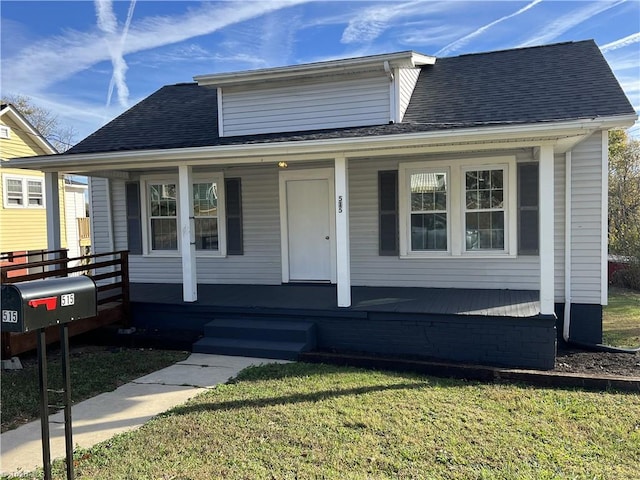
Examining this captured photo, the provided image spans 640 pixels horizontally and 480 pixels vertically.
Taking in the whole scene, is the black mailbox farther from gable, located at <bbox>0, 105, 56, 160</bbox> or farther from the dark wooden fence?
gable, located at <bbox>0, 105, 56, 160</bbox>

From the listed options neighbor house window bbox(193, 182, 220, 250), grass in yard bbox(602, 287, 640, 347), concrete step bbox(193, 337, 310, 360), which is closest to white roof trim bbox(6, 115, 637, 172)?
neighbor house window bbox(193, 182, 220, 250)

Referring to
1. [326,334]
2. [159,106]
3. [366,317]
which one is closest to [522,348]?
[366,317]

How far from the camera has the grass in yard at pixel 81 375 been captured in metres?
4.39

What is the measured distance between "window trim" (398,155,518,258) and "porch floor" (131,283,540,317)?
0.59m

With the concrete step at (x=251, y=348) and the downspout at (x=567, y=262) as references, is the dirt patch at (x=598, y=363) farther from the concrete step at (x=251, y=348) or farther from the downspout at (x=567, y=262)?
the concrete step at (x=251, y=348)

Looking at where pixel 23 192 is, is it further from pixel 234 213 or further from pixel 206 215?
pixel 234 213

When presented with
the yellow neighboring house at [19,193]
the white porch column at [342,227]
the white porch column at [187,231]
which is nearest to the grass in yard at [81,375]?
the white porch column at [187,231]

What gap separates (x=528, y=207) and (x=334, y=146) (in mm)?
3284

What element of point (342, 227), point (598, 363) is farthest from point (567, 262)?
point (342, 227)

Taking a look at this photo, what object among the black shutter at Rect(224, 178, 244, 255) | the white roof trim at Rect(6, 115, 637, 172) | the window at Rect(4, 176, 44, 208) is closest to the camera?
the white roof trim at Rect(6, 115, 637, 172)

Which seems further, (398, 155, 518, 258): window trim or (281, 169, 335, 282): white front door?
(281, 169, 335, 282): white front door

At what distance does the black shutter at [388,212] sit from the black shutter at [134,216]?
181 inches

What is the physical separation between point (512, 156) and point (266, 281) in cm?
Result: 457

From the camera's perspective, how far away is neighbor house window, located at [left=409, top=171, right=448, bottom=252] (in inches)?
304
